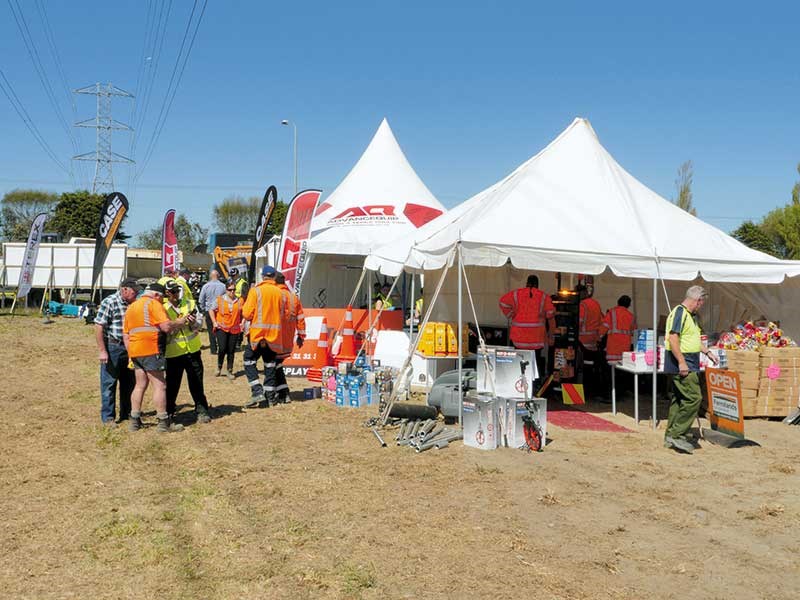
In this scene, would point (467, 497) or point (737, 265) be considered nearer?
point (467, 497)

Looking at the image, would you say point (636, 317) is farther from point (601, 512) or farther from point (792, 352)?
point (601, 512)

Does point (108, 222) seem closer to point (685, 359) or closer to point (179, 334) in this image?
point (179, 334)

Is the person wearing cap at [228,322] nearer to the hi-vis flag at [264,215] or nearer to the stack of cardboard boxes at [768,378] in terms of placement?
the hi-vis flag at [264,215]

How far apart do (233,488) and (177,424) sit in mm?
2583

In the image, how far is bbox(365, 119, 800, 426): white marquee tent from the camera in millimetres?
8602

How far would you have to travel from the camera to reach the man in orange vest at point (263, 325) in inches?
364

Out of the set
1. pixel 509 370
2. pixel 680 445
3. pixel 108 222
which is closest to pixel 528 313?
pixel 509 370

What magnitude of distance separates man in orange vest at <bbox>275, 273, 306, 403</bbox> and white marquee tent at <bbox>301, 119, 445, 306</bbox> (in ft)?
17.8

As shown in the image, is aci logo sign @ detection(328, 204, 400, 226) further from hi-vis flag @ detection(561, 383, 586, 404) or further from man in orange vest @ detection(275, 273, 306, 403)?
hi-vis flag @ detection(561, 383, 586, 404)

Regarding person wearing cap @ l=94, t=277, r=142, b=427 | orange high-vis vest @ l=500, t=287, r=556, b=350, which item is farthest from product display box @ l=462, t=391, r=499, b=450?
person wearing cap @ l=94, t=277, r=142, b=427

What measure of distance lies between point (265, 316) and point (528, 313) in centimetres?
348

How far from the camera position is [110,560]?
14.2 feet

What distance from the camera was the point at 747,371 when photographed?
9.31 meters

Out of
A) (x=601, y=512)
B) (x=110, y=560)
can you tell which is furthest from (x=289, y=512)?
(x=601, y=512)
